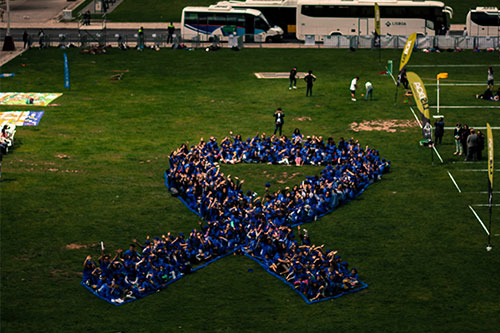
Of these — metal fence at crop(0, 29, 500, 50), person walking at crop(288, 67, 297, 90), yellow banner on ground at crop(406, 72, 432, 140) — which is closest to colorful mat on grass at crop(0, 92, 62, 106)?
person walking at crop(288, 67, 297, 90)

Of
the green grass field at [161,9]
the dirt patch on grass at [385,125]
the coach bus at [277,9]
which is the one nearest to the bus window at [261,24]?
the coach bus at [277,9]

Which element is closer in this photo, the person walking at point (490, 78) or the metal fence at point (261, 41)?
the person walking at point (490, 78)

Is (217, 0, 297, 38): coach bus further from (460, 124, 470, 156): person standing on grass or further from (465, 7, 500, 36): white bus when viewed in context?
(460, 124, 470, 156): person standing on grass

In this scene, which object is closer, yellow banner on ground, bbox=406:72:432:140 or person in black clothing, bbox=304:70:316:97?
yellow banner on ground, bbox=406:72:432:140

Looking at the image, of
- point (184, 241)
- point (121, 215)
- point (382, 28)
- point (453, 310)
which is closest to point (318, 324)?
point (453, 310)

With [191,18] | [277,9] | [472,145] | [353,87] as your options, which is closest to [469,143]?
[472,145]

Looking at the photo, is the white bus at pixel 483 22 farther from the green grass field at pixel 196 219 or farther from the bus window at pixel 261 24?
the bus window at pixel 261 24
